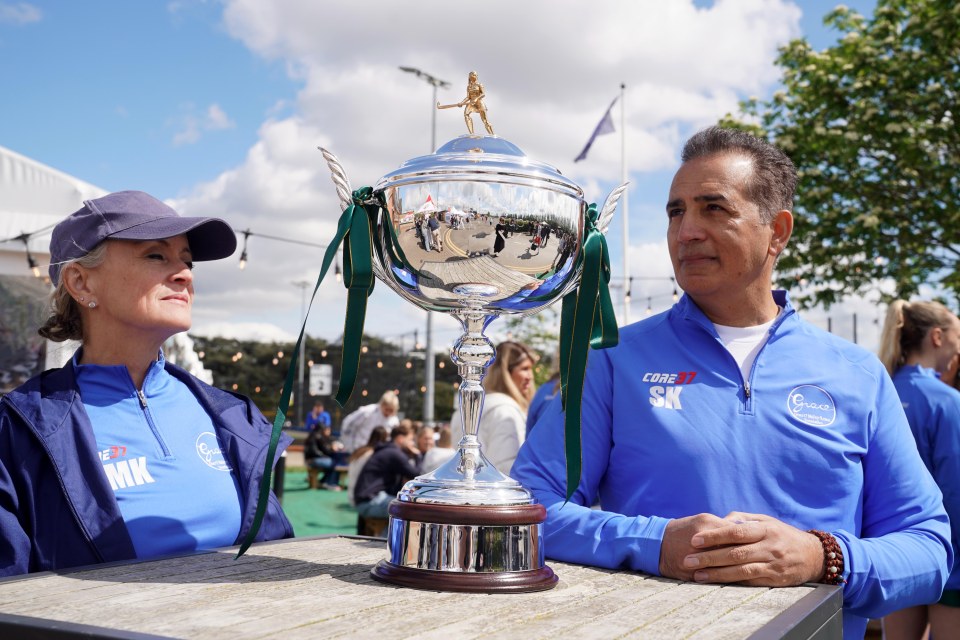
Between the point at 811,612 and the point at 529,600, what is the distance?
0.39m

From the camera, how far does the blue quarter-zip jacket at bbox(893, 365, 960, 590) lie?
3.49 meters

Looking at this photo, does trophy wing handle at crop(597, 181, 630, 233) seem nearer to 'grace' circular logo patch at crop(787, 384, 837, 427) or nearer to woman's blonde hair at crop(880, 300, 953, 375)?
'grace' circular logo patch at crop(787, 384, 837, 427)

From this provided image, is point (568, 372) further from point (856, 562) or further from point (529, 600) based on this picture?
point (856, 562)

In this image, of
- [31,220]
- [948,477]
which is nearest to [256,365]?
[31,220]

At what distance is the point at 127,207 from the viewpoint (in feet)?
6.43

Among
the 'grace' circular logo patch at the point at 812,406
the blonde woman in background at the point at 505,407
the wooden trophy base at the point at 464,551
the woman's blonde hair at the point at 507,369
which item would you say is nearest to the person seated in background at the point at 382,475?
the blonde woman in background at the point at 505,407

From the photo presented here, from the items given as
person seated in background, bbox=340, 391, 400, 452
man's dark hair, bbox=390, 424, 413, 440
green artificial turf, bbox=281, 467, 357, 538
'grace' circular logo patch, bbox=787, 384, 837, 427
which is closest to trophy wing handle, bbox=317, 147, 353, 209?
'grace' circular logo patch, bbox=787, 384, 837, 427

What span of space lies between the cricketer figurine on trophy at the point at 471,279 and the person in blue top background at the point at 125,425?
2.15 feet

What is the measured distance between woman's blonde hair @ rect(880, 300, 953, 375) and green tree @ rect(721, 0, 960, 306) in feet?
22.6

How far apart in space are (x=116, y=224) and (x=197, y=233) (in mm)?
216

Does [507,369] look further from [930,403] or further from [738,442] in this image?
[738,442]

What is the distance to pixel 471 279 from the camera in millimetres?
1365

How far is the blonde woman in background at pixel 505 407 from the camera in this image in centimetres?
489

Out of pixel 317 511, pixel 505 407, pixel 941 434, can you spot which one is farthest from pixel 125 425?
pixel 317 511
